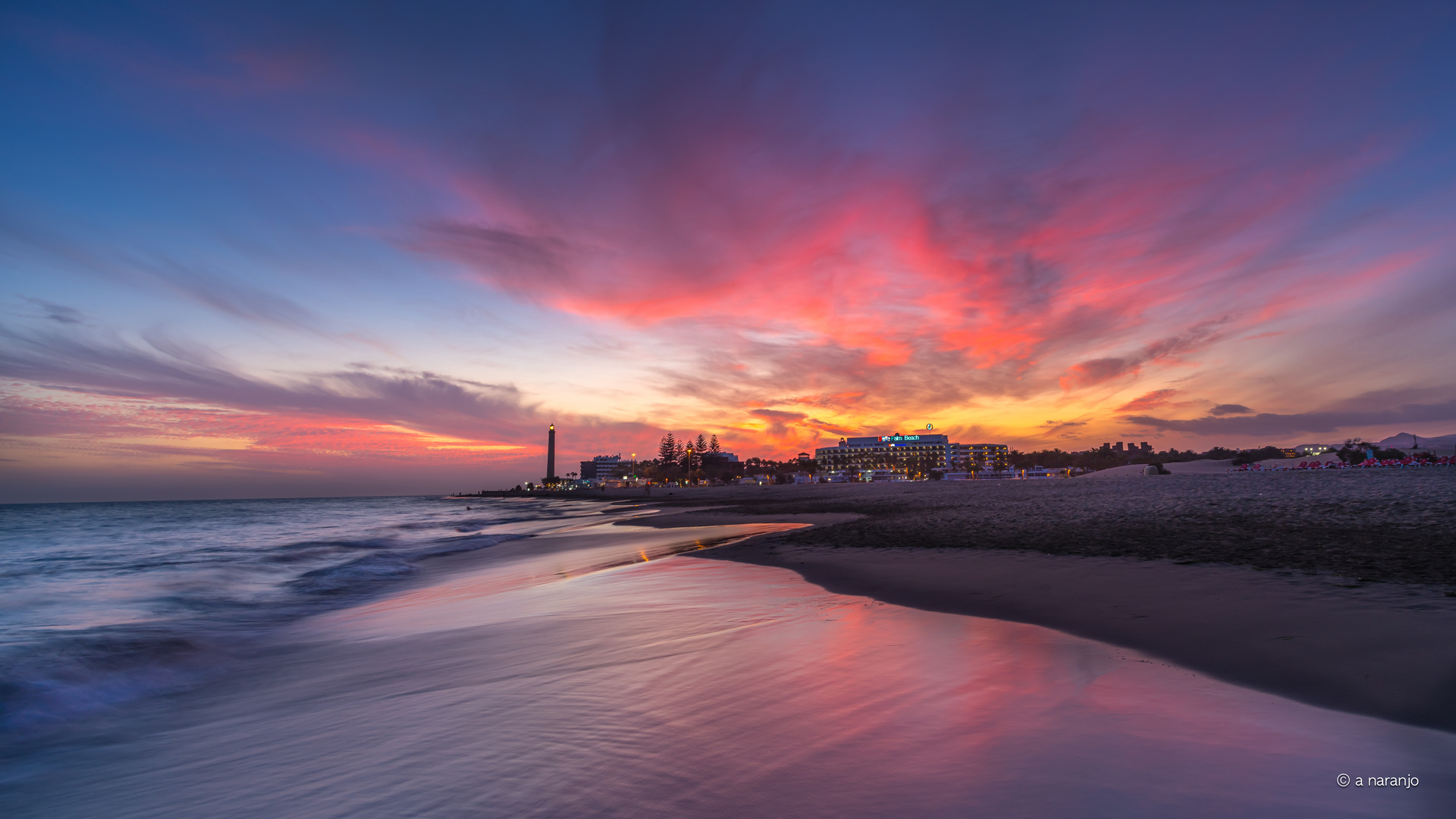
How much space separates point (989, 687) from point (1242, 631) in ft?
10.3

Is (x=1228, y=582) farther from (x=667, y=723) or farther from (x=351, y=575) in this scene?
(x=351, y=575)

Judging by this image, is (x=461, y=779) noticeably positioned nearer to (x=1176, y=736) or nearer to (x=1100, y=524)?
(x=1176, y=736)

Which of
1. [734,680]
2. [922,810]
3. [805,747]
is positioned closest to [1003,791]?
[922,810]

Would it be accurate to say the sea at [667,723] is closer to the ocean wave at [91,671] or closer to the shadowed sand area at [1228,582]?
the ocean wave at [91,671]

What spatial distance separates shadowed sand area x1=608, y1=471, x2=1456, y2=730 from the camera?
190 inches

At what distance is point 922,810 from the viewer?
3.17 meters

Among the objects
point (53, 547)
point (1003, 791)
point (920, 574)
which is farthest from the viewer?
point (53, 547)

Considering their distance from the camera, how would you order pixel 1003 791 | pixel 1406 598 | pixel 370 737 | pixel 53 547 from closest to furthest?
pixel 1003 791 → pixel 370 737 → pixel 1406 598 → pixel 53 547

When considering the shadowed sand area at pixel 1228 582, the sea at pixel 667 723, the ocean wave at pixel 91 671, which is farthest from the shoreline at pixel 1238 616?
the ocean wave at pixel 91 671

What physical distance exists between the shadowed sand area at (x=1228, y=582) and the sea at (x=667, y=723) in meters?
0.60

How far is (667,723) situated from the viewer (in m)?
4.63

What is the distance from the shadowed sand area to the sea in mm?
599

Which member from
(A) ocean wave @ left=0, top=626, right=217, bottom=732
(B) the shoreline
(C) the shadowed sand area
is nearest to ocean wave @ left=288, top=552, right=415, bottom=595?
(A) ocean wave @ left=0, top=626, right=217, bottom=732

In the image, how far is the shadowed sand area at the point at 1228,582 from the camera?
4820 millimetres
